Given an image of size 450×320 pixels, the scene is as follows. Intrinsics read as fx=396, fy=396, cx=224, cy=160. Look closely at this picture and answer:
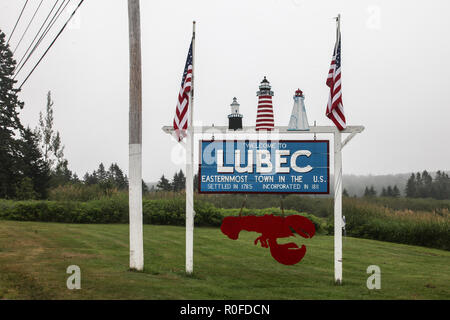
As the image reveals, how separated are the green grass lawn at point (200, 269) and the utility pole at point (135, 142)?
0.73m

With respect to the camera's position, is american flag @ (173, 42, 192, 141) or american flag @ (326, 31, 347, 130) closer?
american flag @ (326, 31, 347, 130)

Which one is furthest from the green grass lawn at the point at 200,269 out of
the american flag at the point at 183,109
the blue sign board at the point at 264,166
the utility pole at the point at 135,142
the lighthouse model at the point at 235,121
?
the lighthouse model at the point at 235,121

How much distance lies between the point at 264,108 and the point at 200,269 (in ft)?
15.3

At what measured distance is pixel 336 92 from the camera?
29.9 feet

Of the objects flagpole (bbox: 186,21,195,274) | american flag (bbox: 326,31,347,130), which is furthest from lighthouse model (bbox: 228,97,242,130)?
american flag (bbox: 326,31,347,130)

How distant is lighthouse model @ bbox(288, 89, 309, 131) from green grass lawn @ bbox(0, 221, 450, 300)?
380cm

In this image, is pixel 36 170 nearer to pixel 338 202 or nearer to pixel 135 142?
pixel 135 142

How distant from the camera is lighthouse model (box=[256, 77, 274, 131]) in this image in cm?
993

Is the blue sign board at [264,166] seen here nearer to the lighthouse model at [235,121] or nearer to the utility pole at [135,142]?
the lighthouse model at [235,121]

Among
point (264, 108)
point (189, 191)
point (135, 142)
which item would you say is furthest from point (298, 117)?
point (135, 142)

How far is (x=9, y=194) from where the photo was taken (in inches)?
1191

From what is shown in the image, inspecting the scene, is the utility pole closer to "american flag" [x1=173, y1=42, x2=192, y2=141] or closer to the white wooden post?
"american flag" [x1=173, y1=42, x2=192, y2=141]

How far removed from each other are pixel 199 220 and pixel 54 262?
10.1 metres

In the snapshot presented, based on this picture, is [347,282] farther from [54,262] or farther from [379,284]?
[54,262]
